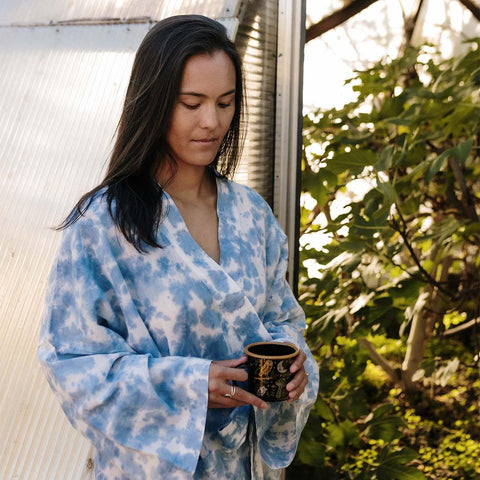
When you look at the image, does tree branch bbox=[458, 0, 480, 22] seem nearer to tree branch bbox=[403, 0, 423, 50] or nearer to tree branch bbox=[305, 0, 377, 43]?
tree branch bbox=[403, 0, 423, 50]

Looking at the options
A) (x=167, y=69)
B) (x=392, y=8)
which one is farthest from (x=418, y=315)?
(x=167, y=69)

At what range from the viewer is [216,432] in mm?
1181

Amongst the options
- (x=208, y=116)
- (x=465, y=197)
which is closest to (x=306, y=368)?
(x=208, y=116)

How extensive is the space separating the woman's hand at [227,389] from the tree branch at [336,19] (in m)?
2.28

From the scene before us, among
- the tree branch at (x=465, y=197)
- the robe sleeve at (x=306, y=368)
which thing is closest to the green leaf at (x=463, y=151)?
the robe sleeve at (x=306, y=368)

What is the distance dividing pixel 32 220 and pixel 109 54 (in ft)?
1.62

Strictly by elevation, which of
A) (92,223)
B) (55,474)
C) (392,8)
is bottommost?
(55,474)

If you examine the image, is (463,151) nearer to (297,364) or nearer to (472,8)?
(297,364)

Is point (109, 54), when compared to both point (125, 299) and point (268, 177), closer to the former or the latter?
point (268, 177)

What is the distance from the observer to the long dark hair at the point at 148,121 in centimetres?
111

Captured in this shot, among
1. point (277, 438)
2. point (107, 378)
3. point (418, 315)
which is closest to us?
point (107, 378)

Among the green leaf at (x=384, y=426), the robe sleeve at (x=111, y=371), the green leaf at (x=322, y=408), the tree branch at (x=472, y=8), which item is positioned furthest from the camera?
the tree branch at (x=472, y=8)

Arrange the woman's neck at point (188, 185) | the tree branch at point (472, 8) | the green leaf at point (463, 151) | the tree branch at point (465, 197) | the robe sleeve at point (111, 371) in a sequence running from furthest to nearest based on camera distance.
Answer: the tree branch at point (472, 8)
the tree branch at point (465, 197)
the green leaf at point (463, 151)
the woman's neck at point (188, 185)
the robe sleeve at point (111, 371)

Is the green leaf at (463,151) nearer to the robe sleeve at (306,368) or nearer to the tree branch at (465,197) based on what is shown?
the robe sleeve at (306,368)
